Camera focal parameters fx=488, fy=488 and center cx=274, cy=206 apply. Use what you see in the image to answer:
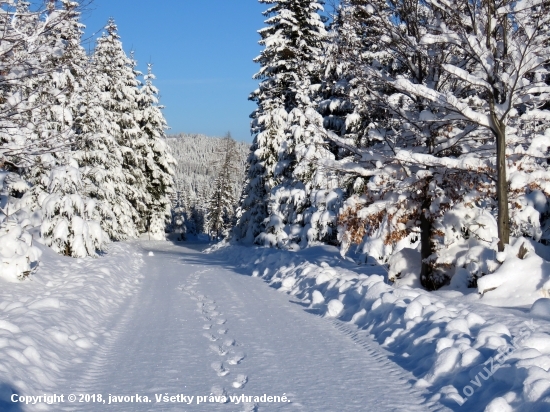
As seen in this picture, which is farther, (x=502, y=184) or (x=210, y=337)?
(x=502, y=184)

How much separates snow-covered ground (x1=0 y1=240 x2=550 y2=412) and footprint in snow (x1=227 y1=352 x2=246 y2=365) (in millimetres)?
39

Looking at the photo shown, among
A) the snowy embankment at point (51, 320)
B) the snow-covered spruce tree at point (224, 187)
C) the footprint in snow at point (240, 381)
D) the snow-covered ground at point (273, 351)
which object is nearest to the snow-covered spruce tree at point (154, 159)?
the snow-covered spruce tree at point (224, 187)

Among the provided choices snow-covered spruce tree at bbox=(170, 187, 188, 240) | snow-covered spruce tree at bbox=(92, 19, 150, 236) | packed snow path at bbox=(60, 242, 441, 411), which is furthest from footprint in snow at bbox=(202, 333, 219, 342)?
snow-covered spruce tree at bbox=(170, 187, 188, 240)

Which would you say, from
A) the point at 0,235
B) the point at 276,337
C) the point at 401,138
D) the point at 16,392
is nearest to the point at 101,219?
the point at 0,235

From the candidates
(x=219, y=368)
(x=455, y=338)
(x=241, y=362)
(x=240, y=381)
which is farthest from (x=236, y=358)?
(x=455, y=338)

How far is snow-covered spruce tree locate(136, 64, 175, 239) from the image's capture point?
3859 cm

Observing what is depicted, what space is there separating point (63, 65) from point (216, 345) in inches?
184

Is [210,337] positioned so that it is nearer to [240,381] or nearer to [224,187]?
[240,381]

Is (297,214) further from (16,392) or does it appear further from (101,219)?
(16,392)

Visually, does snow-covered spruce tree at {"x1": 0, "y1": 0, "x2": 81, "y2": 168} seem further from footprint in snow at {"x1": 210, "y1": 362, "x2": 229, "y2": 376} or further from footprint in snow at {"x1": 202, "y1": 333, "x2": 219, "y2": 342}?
footprint in snow at {"x1": 210, "y1": 362, "x2": 229, "y2": 376}

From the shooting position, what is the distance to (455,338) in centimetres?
611

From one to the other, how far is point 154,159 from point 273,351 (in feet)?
117

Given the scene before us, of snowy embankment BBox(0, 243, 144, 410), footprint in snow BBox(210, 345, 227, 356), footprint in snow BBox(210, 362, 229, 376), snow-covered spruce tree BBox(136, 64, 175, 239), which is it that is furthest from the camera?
snow-covered spruce tree BBox(136, 64, 175, 239)

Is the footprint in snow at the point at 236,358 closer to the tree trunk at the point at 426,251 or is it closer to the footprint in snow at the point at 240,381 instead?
the footprint in snow at the point at 240,381
